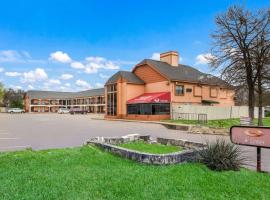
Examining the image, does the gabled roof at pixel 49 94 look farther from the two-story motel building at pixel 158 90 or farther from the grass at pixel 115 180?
the grass at pixel 115 180

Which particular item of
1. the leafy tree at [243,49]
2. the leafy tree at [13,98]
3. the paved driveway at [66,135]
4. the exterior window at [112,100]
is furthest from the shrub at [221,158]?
the leafy tree at [13,98]

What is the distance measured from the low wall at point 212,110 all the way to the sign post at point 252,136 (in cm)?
3071

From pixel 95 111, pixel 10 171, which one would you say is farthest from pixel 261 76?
pixel 95 111

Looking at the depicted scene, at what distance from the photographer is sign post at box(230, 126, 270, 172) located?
277 inches

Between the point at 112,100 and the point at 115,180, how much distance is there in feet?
132

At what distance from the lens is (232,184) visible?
6156mm

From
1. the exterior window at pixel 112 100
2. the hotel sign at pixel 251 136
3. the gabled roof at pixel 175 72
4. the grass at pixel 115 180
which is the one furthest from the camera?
the exterior window at pixel 112 100

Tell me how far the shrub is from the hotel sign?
37 cm

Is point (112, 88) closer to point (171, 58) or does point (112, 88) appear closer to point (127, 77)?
point (127, 77)

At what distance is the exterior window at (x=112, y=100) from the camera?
4556cm

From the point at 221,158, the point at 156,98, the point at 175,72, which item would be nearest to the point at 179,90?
the point at 175,72

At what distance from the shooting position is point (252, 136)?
7.32 meters

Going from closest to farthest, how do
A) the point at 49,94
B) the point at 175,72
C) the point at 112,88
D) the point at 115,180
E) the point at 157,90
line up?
the point at 115,180
the point at 157,90
the point at 175,72
the point at 112,88
the point at 49,94

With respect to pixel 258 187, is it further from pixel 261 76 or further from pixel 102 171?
pixel 261 76
